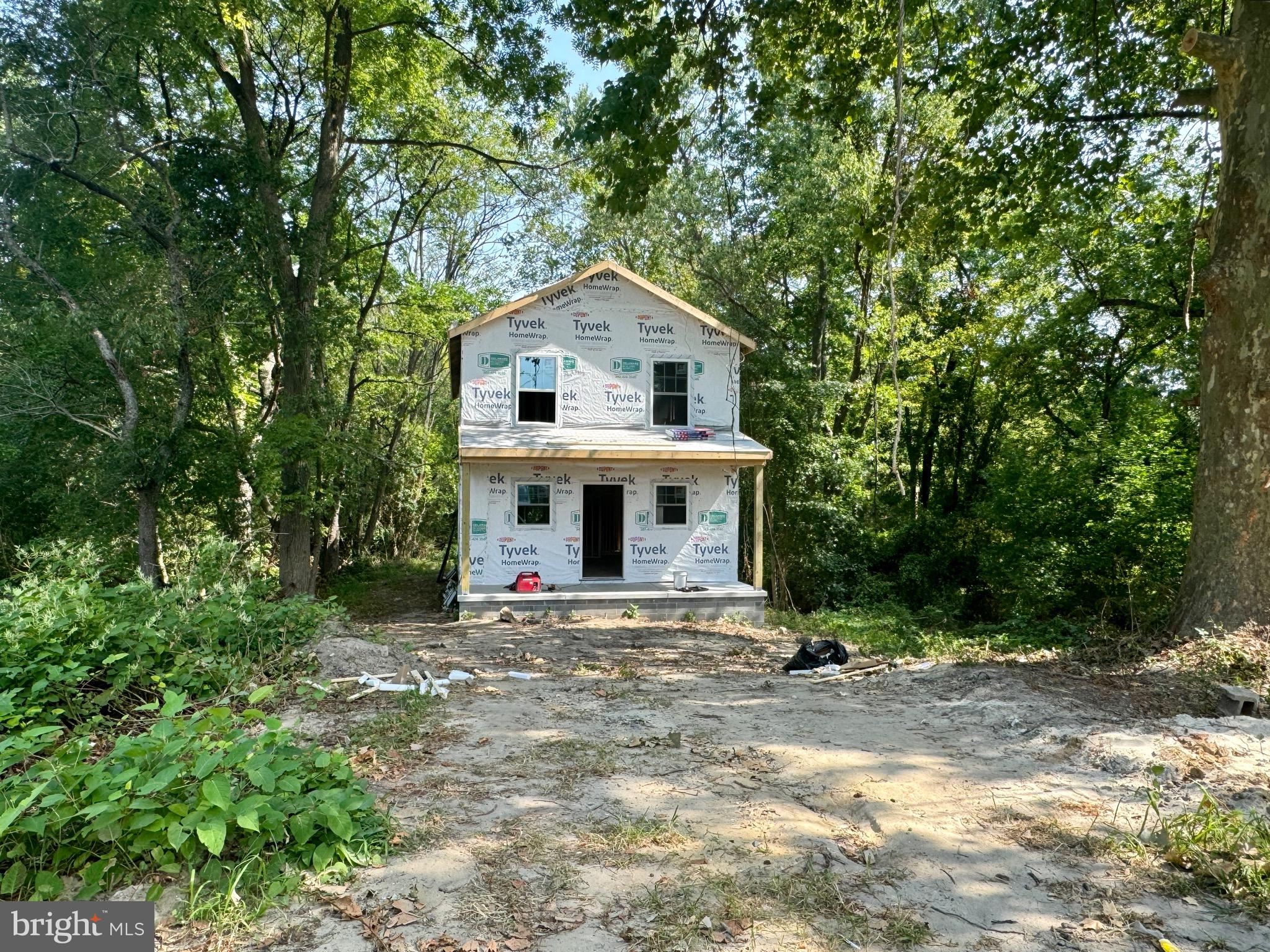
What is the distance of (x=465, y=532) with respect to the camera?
13.2 m

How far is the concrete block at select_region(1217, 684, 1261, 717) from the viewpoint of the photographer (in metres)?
5.20

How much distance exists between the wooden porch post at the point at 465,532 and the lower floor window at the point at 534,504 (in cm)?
96

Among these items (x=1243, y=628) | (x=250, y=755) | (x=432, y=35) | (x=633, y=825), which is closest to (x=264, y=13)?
(x=432, y=35)

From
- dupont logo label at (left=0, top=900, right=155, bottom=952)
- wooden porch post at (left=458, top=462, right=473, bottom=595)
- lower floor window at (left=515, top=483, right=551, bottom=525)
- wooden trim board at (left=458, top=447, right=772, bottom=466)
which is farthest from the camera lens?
lower floor window at (left=515, top=483, right=551, bottom=525)

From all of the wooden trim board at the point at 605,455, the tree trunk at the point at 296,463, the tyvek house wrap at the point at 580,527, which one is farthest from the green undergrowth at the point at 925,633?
the tree trunk at the point at 296,463

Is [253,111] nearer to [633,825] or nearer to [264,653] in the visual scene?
[264,653]

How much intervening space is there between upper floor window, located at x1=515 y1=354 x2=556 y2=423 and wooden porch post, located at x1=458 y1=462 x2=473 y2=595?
1.70 meters

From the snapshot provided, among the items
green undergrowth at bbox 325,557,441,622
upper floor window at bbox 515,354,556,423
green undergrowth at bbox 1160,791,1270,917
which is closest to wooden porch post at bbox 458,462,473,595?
upper floor window at bbox 515,354,556,423

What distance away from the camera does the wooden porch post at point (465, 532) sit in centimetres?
1305

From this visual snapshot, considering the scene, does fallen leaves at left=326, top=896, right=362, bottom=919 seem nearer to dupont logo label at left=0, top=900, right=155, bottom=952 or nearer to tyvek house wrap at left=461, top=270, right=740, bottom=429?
dupont logo label at left=0, top=900, right=155, bottom=952

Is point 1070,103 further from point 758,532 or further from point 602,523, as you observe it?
point 602,523

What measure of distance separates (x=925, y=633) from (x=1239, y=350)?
24.9 feet

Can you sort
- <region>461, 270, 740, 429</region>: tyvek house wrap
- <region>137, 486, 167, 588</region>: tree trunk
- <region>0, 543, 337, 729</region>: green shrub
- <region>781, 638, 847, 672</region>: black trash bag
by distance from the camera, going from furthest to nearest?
<region>461, 270, 740, 429</region>: tyvek house wrap
<region>137, 486, 167, 588</region>: tree trunk
<region>781, 638, 847, 672</region>: black trash bag
<region>0, 543, 337, 729</region>: green shrub

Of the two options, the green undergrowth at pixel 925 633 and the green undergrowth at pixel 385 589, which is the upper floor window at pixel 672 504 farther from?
the green undergrowth at pixel 385 589
